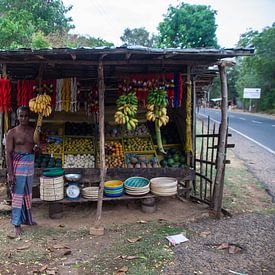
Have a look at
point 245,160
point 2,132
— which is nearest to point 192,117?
point 2,132

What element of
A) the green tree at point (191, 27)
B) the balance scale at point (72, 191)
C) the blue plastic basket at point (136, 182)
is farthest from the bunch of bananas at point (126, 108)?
the green tree at point (191, 27)

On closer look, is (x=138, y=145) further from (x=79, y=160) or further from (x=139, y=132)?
(x=79, y=160)

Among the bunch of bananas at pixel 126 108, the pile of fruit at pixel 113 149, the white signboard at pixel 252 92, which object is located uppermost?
the white signboard at pixel 252 92

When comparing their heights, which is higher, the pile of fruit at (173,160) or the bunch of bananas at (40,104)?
the bunch of bananas at (40,104)

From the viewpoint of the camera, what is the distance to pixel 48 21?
18.7 metres

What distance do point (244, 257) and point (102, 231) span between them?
2052mm

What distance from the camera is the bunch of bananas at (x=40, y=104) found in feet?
17.8

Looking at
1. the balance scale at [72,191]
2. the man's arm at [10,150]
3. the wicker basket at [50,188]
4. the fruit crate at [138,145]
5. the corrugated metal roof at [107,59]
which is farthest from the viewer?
the fruit crate at [138,145]

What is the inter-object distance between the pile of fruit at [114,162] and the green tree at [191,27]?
20709 millimetres

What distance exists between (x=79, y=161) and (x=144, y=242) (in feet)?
8.26

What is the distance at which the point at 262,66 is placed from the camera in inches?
1309

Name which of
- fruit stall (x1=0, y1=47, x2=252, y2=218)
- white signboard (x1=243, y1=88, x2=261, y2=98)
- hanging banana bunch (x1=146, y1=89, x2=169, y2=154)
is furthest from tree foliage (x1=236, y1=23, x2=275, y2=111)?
hanging banana bunch (x1=146, y1=89, x2=169, y2=154)

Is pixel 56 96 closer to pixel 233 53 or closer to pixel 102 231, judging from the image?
pixel 102 231

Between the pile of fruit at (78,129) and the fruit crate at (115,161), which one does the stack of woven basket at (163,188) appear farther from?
the pile of fruit at (78,129)
